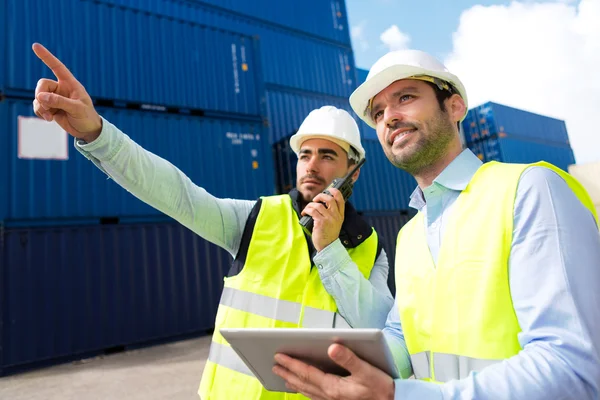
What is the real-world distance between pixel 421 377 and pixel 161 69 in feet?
27.6

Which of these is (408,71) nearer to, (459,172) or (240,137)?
(459,172)

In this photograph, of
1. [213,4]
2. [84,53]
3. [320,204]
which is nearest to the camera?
[320,204]

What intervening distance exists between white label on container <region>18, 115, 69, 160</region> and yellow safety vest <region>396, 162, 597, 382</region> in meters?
5.69

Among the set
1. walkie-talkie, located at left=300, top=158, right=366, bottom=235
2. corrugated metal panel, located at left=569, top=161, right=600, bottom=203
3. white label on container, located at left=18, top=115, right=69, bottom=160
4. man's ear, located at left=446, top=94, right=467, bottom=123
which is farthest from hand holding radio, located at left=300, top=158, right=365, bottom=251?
corrugated metal panel, located at left=569, top=161, right=600, bottom=203

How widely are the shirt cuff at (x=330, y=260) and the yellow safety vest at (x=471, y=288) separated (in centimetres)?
47

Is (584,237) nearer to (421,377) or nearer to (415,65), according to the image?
(421,377)

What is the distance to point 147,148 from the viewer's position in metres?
7.29

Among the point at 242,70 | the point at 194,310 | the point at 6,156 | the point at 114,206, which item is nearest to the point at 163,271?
the point at 194,310

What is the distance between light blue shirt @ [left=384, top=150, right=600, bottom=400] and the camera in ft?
2.91

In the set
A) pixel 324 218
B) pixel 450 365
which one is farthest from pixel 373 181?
pixel 450 365

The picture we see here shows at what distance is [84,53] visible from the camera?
7.23m

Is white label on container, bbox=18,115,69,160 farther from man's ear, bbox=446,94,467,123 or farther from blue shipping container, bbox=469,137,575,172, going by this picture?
blue shipping container, bbox=469,137,575,172

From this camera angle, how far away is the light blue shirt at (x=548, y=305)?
34.9 inches

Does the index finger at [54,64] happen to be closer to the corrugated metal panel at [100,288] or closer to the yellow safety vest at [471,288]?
the yellow safety vest at [471,288]
